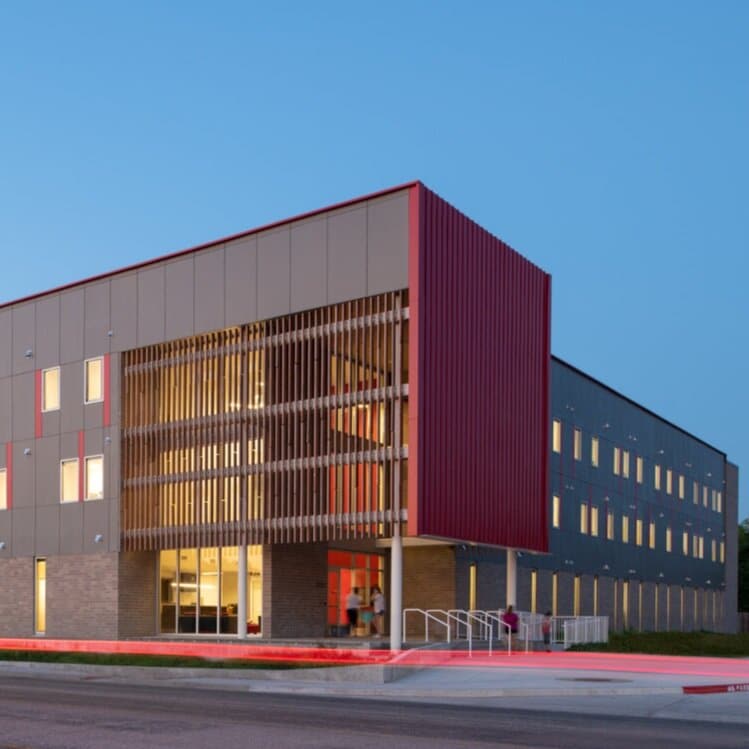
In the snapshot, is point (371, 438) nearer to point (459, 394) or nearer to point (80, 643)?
point (459, 394)

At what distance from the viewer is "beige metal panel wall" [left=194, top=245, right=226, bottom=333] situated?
3884cm

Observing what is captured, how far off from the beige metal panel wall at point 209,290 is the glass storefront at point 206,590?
713cm

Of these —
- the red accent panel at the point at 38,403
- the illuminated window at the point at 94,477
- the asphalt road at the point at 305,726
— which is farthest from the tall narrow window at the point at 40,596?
the asphalt road at the point at 305,726

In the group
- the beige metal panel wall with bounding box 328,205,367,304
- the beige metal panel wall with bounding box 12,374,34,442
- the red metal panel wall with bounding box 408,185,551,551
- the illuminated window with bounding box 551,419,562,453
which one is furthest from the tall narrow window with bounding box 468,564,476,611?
the beige metal panel wall with bounding box 12,374,34,442

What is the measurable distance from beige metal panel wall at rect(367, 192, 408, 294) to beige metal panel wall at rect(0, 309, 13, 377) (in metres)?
17.6

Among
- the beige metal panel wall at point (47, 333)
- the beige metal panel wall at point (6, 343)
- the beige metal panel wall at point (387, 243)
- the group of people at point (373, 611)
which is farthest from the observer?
the beige metal panel wall at point (6, 343)

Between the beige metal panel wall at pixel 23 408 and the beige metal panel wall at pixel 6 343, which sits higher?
the beige metal panel wall at pixel 6 343

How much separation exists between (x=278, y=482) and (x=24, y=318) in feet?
48.3

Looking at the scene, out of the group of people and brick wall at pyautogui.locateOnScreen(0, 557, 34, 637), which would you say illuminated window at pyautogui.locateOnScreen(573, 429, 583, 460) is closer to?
the group of people

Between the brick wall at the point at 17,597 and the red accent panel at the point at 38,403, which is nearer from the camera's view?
the brick wall at the point at 17,597

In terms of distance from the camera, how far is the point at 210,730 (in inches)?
636

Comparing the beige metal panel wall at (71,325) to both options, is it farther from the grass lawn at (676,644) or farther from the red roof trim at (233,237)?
the grass lawn at (676,644)

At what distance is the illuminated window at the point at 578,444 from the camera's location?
52.8m

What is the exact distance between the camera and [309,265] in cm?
3622
